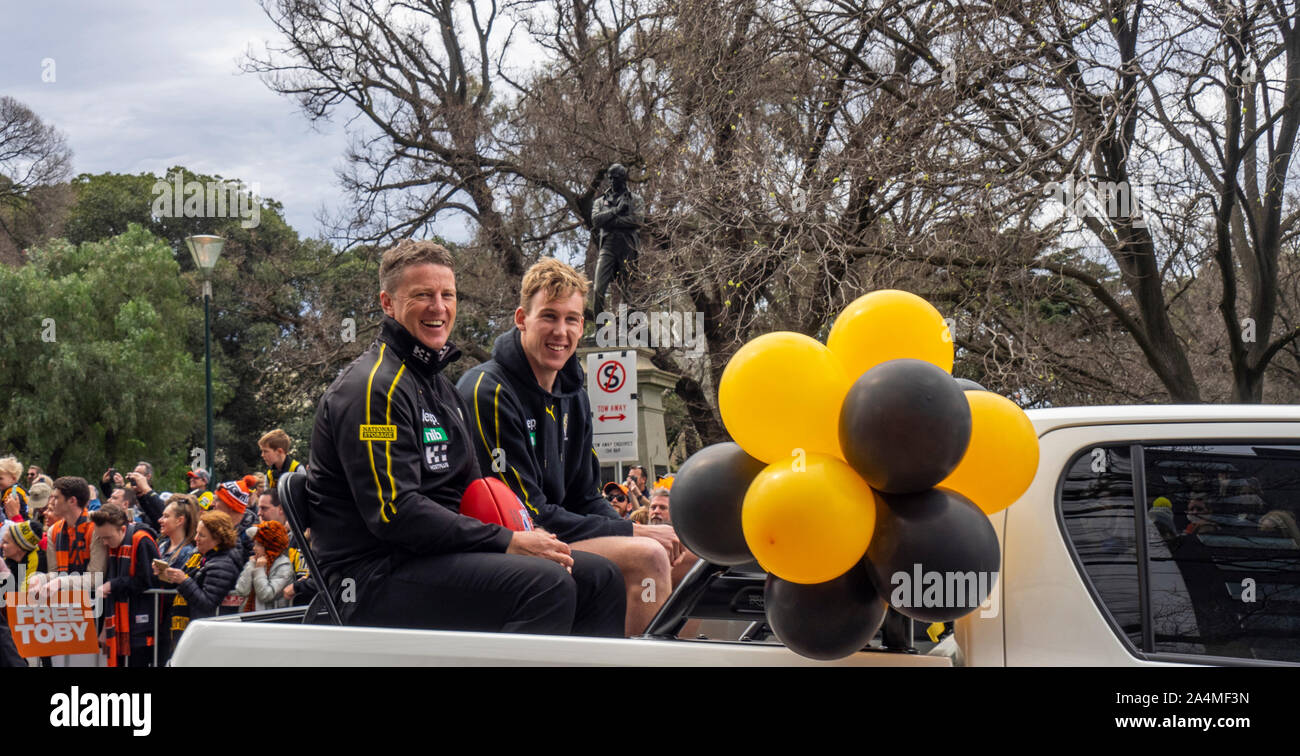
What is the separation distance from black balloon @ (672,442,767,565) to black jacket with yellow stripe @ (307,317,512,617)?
0.75 m

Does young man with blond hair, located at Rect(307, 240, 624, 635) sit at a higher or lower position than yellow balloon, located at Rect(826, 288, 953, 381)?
lower

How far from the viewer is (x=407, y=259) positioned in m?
3.31

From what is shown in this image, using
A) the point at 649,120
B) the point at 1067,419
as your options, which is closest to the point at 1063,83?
the point at 1067,419

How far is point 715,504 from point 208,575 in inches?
247

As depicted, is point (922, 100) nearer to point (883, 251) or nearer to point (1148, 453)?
point (883, 251)

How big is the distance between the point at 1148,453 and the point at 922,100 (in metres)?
8.94

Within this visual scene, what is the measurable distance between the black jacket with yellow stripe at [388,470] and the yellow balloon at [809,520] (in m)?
1.04

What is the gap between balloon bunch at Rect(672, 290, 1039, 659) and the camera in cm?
211

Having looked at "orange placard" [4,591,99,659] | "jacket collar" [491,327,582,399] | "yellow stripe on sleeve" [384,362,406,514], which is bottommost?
"orange placard" [4,591,99,659]

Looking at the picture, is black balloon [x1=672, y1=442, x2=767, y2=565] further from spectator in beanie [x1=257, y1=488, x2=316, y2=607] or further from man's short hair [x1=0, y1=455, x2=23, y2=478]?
man's short hair [x1=0, y1=455, x2=23, y2=478]

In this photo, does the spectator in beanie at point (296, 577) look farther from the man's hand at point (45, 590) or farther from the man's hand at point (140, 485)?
the man's hand at point (140, 485)

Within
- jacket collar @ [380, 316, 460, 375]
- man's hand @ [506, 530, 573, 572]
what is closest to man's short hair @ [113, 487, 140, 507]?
jacket collar @ [380, 316, 460, 375]

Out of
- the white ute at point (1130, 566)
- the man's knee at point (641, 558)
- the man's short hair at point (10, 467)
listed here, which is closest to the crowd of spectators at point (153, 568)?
the man's short hair at point (10, 467)
